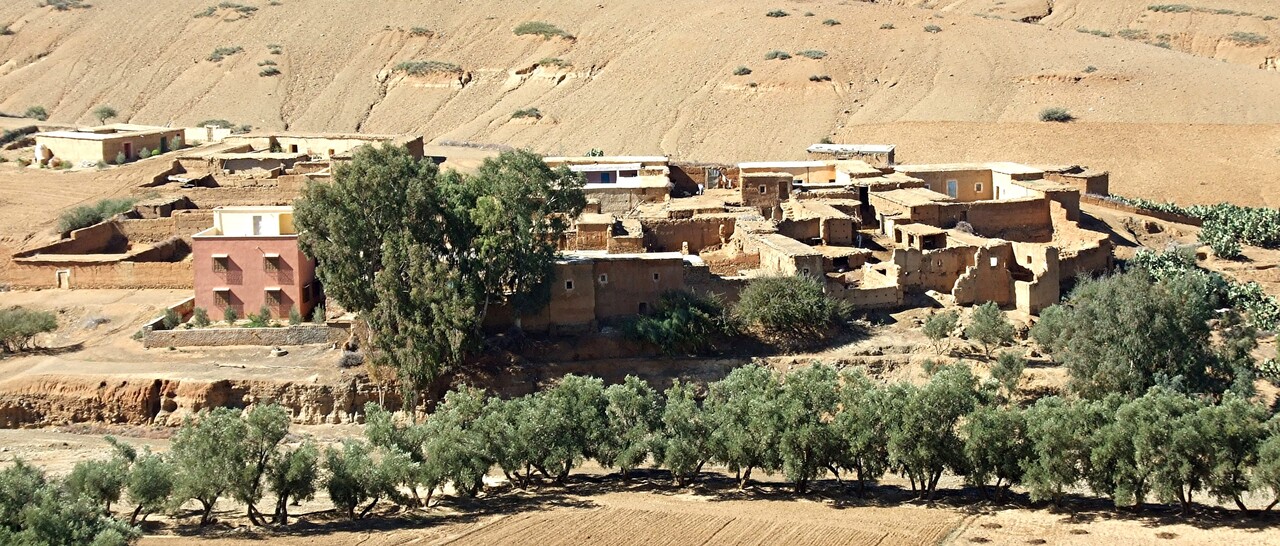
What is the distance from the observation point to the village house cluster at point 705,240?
31.7 metres

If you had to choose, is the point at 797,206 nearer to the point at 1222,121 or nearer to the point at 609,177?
the point at 609,177

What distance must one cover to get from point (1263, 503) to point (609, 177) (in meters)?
20.3

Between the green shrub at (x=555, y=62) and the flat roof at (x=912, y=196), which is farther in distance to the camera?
the green shrub at (x=555, y=62)

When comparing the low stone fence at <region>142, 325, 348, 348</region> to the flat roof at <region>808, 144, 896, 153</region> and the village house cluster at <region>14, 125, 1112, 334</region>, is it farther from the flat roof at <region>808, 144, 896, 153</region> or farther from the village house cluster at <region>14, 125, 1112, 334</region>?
the flat roof at <region>808, 144, 896, 153</region>

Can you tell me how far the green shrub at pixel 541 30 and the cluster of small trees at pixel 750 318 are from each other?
120ft

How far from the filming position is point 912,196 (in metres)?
36.9

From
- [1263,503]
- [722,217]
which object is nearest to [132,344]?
[722,217]

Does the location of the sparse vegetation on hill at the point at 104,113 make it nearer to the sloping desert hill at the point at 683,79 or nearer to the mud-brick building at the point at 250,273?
the sloping desert hill at the point at 683,79

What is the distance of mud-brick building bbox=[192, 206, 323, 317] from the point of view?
31.6 m

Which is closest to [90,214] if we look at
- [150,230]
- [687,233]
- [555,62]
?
[150,230]

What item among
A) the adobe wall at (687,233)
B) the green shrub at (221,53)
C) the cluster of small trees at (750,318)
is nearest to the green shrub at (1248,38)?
the green shrub at (221,53)

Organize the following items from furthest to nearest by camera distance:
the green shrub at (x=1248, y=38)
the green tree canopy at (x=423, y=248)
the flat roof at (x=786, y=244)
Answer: the green shrub at (x=1248, y=38), the flat roof at (x=786, y=244), the green tree canopy at (x=423, y=248)

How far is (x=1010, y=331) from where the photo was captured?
103 ft

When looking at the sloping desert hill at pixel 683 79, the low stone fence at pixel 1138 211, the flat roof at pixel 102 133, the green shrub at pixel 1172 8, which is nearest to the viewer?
the low stone fence at pixel 1138 211
